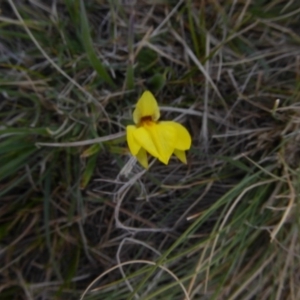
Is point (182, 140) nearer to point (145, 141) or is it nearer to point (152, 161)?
point (145, 141)

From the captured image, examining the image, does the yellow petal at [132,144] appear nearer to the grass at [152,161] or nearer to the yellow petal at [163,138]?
the yellow petal at [163,138]

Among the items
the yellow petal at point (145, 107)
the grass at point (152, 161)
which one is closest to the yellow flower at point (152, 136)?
the yellow petal at point (145, 107)

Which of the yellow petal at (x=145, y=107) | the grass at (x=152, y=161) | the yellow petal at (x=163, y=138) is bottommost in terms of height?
the grass at (x=152, y=161)

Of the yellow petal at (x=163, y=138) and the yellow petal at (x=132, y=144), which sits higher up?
the yellow petal at (x=132, y=144)

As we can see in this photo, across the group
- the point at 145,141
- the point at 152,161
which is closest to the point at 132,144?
the point at 145,141

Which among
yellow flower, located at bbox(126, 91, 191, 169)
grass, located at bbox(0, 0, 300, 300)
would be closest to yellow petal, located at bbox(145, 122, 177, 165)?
yellow flower, located at bbox(126, 91, 191, 169)

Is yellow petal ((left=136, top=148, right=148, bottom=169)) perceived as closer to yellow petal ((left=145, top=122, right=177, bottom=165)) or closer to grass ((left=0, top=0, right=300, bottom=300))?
yellow petal ((left=145, top=122, right=177, bottom=165))
